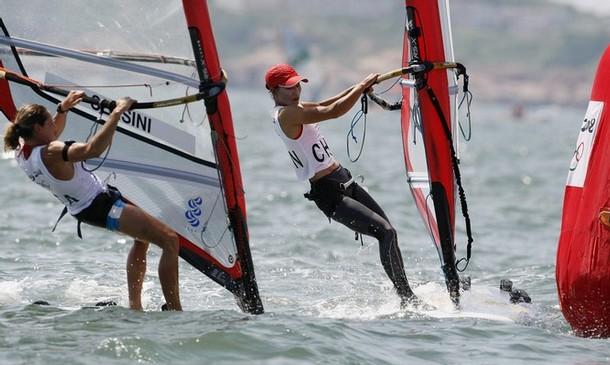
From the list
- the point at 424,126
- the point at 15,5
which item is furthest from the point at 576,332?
the point at 15,5

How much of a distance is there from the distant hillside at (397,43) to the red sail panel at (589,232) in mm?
138084

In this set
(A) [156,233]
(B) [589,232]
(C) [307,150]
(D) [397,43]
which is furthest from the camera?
(D) [397,43]

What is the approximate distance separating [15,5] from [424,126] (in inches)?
116

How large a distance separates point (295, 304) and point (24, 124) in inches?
101

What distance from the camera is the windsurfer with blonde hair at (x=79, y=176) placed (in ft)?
23.2

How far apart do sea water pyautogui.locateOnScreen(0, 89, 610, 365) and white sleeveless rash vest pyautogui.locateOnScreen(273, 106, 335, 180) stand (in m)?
0.97

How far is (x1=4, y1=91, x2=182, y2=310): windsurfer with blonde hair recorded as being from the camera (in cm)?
706

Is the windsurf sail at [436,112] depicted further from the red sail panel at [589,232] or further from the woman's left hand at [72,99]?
the woman's left hand at [72,99]

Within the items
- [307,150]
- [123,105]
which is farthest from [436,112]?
[123,105]

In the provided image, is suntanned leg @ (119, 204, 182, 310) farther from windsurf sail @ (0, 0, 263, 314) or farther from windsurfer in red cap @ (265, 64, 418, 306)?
windsurfer in red cap @ (265, 64, 418, 306)

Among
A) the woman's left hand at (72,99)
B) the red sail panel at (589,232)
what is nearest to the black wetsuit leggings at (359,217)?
the red sail panel at (589,232)

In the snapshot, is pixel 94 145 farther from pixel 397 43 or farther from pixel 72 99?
pixel 397 43

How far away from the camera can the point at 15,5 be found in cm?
800

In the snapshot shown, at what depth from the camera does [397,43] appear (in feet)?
557
